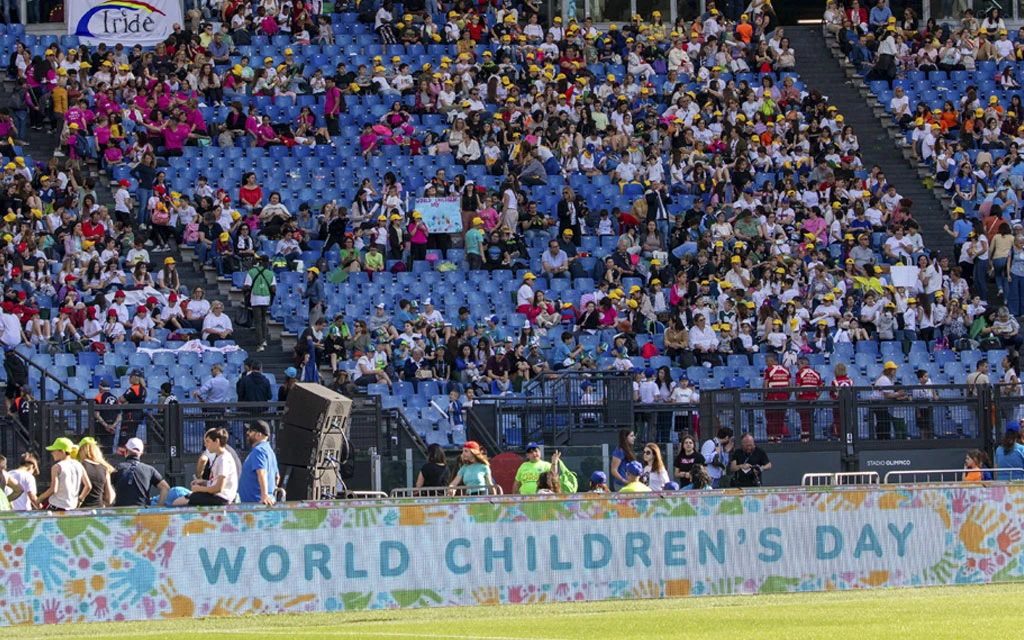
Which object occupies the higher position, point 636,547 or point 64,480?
point 64,480

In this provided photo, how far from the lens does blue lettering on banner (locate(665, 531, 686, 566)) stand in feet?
51.4

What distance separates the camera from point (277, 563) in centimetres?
1484

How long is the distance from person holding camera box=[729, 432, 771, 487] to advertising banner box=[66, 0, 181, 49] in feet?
61.5

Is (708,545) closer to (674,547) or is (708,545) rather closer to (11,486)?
(674,547)

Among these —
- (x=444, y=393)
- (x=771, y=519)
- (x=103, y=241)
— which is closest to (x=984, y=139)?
(x=444, y=393)

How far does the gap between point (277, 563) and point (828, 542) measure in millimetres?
4775

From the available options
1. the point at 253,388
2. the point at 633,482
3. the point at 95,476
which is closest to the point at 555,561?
the point at 633,482

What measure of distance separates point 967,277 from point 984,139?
4.73 metres

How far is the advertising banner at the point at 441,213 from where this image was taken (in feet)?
103

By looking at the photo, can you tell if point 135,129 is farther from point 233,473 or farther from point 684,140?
point 233,473

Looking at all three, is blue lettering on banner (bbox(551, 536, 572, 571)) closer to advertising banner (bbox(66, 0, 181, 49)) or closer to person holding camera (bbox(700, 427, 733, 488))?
person holding camera (bbox(700, 427, 733, 488))

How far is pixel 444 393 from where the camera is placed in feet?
88.6

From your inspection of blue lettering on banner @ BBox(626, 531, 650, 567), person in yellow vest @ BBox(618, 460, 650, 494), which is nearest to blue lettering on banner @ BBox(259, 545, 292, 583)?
blue lettering on banner @ BBox(626, 531, 650, 567)

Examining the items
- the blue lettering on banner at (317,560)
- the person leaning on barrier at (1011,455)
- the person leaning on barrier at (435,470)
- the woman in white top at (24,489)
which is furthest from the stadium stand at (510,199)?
the blue lettering on banner at (317,560)
